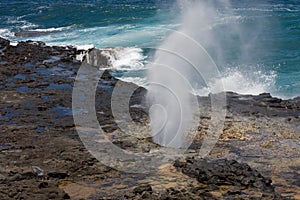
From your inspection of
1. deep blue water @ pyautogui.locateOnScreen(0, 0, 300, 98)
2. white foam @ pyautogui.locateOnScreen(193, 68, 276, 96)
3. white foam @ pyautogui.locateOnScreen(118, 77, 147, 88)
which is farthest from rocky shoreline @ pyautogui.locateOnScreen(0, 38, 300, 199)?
deep blue water @ pyautogui.locateOnScreen(0, 0, 300, 98)

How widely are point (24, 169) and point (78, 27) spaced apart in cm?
2699

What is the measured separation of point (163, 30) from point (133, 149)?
21455 millimetres

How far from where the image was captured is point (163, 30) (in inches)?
1212

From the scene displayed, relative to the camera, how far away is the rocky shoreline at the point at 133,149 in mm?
7891

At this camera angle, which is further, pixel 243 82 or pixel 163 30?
pixel 163 30

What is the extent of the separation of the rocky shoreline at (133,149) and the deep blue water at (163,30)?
5.09 m

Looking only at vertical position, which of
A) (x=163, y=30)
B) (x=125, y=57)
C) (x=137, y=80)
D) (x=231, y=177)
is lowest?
(x=231, y=177)

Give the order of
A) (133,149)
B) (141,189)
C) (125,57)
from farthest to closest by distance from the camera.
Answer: (125,57), (133,149), (141,189)

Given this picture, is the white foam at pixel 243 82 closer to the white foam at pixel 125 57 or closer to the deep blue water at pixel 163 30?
the deep blue water at pixel 163 30

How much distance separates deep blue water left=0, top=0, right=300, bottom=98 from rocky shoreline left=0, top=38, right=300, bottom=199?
16.7 feet

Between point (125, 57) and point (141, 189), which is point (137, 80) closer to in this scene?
point (125, 57)

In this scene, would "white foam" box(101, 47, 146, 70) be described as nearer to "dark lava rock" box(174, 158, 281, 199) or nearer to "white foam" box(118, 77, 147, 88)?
"white foam" box(118, 77, 147, 88)

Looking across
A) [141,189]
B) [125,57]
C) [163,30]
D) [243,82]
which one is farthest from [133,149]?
[163,30]

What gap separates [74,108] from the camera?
1342 cm
